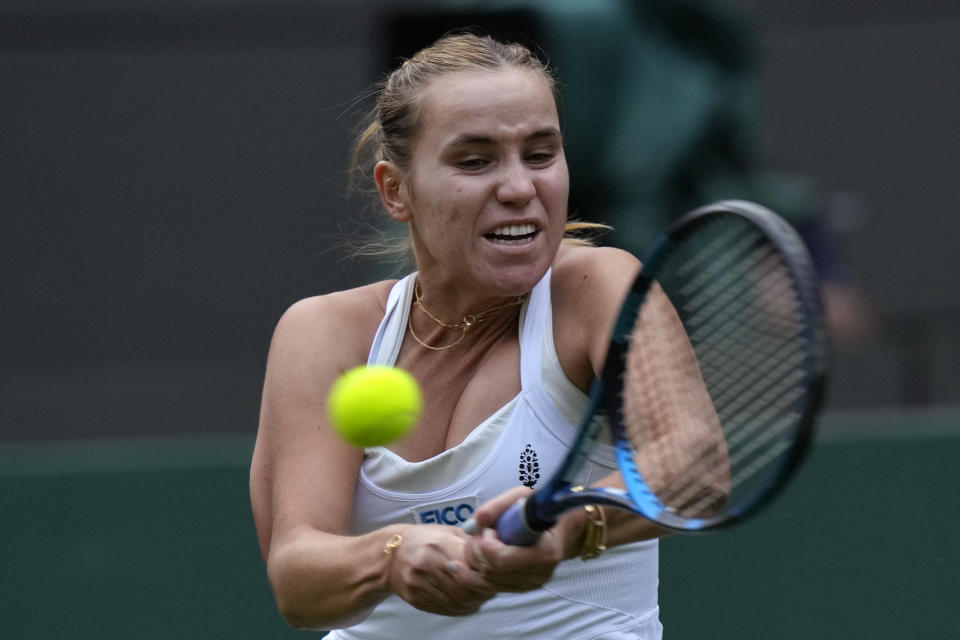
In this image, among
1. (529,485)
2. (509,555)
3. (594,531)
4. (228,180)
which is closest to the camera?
(509,555)

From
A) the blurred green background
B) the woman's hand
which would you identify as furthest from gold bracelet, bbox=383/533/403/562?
the blurred green background

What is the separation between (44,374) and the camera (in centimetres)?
693

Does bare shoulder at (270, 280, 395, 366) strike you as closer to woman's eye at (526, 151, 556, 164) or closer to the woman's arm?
the woman's arm

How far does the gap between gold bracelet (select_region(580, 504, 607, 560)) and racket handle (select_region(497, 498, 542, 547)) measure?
126 millimetres

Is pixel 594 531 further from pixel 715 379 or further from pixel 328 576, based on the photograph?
pixel 328 576

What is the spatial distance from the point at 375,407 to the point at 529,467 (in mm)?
296

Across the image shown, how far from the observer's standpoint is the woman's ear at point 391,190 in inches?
108

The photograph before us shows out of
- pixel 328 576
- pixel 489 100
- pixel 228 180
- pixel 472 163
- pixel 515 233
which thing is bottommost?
pixel 228 180

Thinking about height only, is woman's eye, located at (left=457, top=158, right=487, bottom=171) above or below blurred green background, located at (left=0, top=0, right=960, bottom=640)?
above

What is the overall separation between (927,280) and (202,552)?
12.7 ft

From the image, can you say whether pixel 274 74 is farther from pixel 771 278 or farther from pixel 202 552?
pixel 771 278

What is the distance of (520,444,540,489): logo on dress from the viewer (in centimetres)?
252

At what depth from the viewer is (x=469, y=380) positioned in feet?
8.88

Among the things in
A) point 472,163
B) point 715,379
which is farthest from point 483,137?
point 715,379
